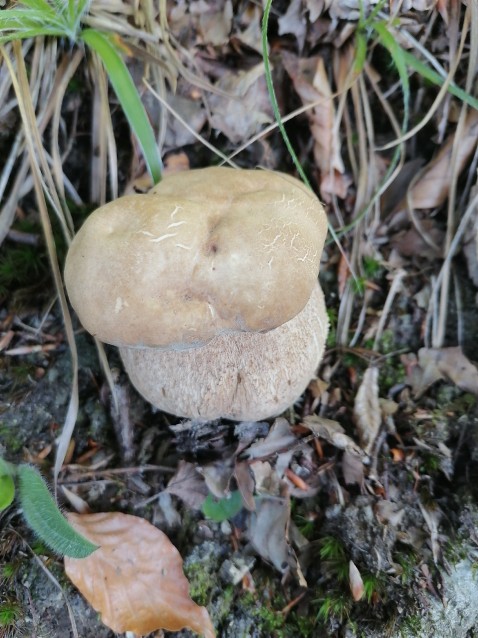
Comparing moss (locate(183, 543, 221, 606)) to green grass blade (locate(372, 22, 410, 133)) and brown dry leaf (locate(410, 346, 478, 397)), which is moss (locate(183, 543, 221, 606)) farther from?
green grass blade (locate(372, 22, 410, 133))

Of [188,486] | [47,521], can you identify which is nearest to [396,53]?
[188,486]

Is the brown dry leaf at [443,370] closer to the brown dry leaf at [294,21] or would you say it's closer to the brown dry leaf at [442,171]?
the brown dry leaf at [442,171]

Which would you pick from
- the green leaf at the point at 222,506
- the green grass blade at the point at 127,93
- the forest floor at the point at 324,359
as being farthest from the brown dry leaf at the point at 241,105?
the green leaf at the point at 222,506

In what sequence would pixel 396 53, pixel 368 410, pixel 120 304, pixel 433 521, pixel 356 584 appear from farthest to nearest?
pixel 368 410 < pixel 396 53 < pixel 433 521 < pixel 356 584 < pixel 120 304

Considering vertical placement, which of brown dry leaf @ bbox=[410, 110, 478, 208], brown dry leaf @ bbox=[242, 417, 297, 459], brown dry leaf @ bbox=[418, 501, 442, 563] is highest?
brown dry leaf @ bbox=[410, 110, 478, 208]

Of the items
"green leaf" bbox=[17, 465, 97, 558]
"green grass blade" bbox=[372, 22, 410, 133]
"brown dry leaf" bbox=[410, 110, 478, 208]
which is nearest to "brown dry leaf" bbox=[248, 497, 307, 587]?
"green leaf" bbox=[17, 465, 97, 558]

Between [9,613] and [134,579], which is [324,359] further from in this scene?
[9,613]

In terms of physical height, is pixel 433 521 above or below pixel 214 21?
below

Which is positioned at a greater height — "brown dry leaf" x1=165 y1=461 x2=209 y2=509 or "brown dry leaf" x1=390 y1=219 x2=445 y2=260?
"brown dry leaf" x1=390 y1=219 x2=445 y2=260
